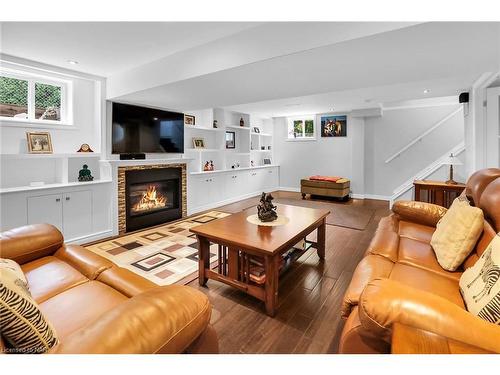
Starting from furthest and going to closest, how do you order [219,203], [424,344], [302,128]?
[302,128] → [219,203] → [424,344]

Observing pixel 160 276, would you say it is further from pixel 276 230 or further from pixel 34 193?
pixel 34 193

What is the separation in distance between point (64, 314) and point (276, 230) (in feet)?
5.17

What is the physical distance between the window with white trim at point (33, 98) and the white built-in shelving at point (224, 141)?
204cm

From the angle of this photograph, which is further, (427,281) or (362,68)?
(362,68)

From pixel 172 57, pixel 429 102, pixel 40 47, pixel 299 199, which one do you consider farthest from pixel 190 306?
pixel 429 102

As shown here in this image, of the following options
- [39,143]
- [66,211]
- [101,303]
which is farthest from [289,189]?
[101,303]

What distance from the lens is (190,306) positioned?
98cm

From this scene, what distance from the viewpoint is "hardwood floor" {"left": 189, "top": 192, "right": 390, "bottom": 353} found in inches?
65.7

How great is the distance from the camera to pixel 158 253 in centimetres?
314

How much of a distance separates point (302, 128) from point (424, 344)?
7.34m

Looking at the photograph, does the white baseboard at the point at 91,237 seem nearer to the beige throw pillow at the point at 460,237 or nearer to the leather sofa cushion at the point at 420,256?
the leather sofa cushion at the point at 420,256

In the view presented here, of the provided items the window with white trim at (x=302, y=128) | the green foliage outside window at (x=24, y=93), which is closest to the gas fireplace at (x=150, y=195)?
the green foliage outside window at (x=24, y=93)

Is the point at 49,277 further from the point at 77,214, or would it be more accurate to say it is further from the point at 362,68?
the point at 362,68
